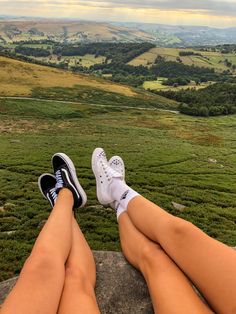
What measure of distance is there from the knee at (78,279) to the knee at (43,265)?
213 millimetres

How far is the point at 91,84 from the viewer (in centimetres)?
13512

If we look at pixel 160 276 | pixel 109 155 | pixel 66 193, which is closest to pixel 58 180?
pixel 66 193

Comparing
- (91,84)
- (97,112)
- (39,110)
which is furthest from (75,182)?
(91,84)

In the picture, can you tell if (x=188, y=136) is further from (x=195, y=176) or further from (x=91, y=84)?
(x=91, y=84)

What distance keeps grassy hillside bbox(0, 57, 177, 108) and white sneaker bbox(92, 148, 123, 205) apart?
308 feet

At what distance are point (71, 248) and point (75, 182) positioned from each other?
11.9 feet

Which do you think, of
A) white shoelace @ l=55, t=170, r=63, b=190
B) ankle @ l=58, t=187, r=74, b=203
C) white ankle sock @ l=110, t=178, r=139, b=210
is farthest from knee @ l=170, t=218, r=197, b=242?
white shoelace @ l=55, t=170, r=63, b=190

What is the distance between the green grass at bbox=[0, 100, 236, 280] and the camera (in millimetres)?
17266

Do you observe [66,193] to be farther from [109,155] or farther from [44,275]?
[109,155]

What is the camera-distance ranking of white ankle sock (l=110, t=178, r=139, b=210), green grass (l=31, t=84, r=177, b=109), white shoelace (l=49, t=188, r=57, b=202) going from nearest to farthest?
white ankle sock (l=110, t=178, r=139, b=210) → white shoelace (l=49, t=188, r=57, b=202) → green grass (l=31, t=84, r=177, b=109)

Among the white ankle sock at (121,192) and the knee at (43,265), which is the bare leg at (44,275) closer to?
the knee at (43,265)

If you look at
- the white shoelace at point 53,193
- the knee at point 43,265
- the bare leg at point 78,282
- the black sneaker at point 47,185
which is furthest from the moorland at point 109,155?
the knee at point 43,265

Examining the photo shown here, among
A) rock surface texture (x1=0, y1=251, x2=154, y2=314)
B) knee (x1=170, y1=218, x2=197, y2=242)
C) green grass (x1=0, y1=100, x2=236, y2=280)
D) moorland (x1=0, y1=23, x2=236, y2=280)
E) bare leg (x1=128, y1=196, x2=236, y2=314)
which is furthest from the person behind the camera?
moorland (x1=0, y1=23, x2=236, y2=280)

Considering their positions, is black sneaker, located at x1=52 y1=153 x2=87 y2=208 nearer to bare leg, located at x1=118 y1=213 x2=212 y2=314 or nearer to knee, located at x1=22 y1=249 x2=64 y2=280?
bare leg, located at x1=118 y1=213 x2=212 y2=314
